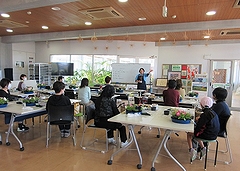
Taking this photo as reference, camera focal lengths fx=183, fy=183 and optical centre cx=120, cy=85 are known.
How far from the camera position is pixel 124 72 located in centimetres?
826

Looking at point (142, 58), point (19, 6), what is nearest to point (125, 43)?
point (142, 58)

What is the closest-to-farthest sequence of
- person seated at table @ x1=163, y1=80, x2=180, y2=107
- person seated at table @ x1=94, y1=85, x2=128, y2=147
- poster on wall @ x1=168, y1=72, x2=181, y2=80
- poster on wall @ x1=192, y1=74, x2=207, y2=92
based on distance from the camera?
person seated at table @ x1=94, y1=85, x2=128, y2=147
person seated at table @ x1=163, y1=80, x2=180, y2=107
poster on wall @ x1=192, y1=74, x2=207, y2=92
poster on wall @ x1=168, y1=72, x2=181, y2=80

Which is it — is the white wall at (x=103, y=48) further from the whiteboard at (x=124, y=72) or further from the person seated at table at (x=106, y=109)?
the person seated at table at (x=106, y=109)

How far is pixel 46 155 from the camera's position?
9.85 feet

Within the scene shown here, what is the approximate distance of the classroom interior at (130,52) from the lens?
2.88 meters

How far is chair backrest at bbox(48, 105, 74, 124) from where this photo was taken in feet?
10.5

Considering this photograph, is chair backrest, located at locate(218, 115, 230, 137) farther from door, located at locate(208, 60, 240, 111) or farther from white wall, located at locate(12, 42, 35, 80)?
white wall, located at locate(12, 42, 35, 80)

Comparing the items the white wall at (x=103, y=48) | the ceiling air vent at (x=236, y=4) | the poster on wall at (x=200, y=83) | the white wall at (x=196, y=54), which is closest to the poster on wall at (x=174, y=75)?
the white wall at (x=196, y=54)

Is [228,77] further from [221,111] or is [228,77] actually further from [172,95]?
[221,111]

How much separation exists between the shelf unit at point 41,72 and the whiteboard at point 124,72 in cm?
341

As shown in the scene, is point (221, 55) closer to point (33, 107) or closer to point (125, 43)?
point (125, 43)

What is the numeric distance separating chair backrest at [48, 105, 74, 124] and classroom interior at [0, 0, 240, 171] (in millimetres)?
508

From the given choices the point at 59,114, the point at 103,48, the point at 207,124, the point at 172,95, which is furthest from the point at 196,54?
the point at 59,114

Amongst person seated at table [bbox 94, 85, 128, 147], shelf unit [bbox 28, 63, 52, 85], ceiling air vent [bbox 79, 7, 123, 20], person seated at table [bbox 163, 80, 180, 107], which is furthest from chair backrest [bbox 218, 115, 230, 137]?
shelf unit [bbox 28, 63, 52, 85]
